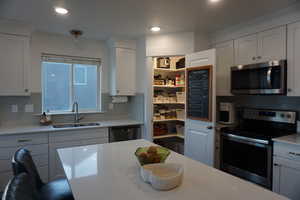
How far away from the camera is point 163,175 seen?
1256 mm

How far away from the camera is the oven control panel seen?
98.2 inches

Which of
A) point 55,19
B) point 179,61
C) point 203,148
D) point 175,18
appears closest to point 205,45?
point 179,61

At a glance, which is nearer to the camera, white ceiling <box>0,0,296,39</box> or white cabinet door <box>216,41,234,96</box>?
white ceiling <box>0,0,296,39</box>

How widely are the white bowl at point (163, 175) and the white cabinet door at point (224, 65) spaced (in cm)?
205

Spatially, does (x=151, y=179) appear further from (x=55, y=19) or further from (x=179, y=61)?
(x=179, y=61)

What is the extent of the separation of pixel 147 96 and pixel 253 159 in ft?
5.93

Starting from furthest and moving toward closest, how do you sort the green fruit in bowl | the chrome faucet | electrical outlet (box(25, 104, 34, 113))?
the chrome faucet < electrical outlet (box(25, 104, 34, 113)) < the green fruit in bowl

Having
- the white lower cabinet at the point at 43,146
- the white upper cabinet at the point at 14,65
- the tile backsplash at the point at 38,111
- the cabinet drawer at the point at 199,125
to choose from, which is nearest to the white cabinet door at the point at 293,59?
the cabinet drawer at the point at 199,125

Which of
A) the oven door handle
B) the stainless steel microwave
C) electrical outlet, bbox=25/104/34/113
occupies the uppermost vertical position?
the stainless steel microwave

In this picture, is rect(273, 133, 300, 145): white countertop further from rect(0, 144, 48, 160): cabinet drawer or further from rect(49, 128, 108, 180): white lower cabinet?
rect(0, 144, 48, 160): cabinet drawer

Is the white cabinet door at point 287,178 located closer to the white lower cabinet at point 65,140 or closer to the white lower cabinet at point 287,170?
the white lower cabinet at point 287,170

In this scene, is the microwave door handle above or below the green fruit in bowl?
above

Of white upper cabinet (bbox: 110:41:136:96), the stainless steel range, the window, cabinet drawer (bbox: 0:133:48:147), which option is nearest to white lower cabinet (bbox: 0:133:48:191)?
cabinet drawer (bbox: 0:133:48:147)

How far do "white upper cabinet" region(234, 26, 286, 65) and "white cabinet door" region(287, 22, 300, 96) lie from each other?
0.06m
